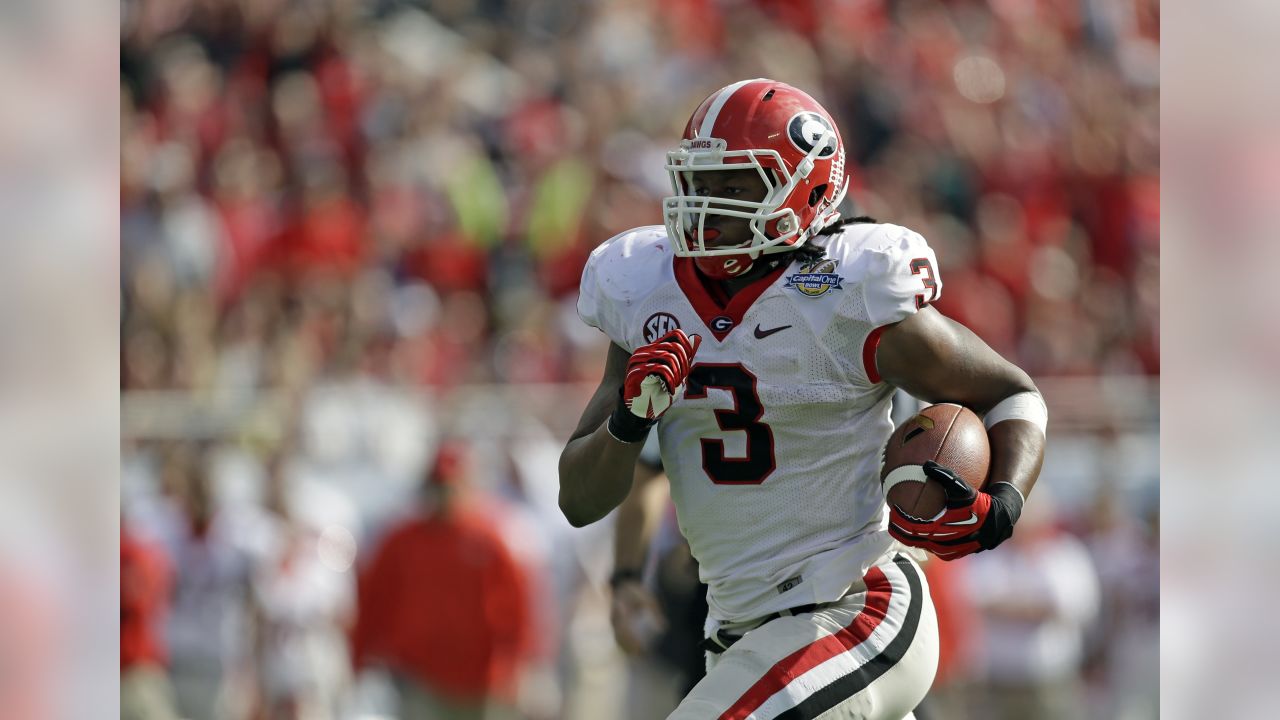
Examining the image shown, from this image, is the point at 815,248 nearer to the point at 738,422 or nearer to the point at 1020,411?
the point at 738,422

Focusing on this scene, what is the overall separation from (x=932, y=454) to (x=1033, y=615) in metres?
4.43

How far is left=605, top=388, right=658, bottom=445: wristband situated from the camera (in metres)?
2.87

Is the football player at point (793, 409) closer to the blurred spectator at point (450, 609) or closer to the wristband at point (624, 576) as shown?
the wristband at point (624, 576)

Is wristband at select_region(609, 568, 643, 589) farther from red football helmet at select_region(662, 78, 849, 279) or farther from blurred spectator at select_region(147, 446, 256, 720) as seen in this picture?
blurred spectator at select_region(147, 446, 256, 720)

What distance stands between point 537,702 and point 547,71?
4.36 m

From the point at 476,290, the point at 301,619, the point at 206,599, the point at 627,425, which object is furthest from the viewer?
the point at 476,290

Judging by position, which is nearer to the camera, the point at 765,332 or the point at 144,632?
the point at 765,332

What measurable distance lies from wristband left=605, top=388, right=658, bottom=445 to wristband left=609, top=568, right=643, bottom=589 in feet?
5.41

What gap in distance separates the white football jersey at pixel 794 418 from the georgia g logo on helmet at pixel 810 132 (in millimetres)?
178

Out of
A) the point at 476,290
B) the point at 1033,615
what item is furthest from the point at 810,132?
the point at 476,290

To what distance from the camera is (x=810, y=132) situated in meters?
3.15

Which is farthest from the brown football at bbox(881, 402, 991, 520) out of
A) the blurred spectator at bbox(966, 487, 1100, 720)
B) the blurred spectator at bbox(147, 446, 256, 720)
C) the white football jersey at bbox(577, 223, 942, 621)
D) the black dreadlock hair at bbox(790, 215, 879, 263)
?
the blurred spectator at bbox(147, 446, 256, 720)
